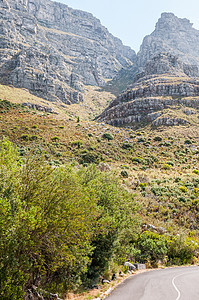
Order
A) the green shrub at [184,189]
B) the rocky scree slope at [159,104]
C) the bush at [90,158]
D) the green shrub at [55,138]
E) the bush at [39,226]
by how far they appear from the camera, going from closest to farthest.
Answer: the bush at [39,226] → the green shrub at [184,189] → the bush at [90,158] → the green shrub at [55,138] → the rocky scree slope at [159,104]

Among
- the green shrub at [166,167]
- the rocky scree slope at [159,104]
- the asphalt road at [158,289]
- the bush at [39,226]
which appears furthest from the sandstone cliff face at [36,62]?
the asphalt road at [158,289]

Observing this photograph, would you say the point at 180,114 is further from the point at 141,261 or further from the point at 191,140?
the point at 141,261

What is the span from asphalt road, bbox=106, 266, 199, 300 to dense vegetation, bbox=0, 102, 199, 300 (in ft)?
5.89

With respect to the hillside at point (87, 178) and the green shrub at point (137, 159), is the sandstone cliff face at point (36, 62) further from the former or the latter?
the green shrub at point (137, 159)

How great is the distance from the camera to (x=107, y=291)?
11.2 meters

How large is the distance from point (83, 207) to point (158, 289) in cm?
741

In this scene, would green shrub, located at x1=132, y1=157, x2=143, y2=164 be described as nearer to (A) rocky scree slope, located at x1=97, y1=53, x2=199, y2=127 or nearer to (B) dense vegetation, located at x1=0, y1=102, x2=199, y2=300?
(B) dense vegetation, located at x1=0, y1=102, x2=199, y2=300

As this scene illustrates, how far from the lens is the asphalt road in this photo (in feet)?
32.3

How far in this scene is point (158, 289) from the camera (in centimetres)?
1088

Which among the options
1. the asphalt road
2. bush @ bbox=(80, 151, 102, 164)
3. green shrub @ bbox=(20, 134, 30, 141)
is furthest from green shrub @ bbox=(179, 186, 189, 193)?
green shrub @ bbox=(20, 134, 30, 141)

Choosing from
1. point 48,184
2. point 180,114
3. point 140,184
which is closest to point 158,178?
point 140,184

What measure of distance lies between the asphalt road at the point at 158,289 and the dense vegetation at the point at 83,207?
70.7 inches

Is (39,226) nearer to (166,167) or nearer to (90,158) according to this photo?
(90,158)

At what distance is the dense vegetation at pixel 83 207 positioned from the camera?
6.99 m
